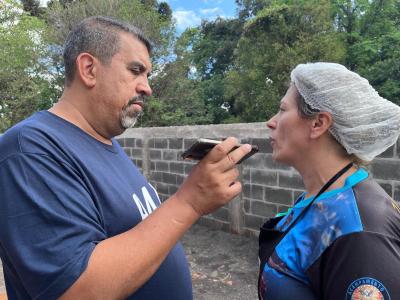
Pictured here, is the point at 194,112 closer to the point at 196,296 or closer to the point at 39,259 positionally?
the point at 196,296

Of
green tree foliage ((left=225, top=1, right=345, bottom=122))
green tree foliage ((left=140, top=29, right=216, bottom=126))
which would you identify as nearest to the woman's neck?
green tree foliage ((left=140, top=29, right=216, bottom=126))

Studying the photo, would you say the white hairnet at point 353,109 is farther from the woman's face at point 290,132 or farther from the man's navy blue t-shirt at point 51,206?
the man's navy blue t-shirt at point 51,206

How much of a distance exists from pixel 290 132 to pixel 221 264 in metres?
3.36

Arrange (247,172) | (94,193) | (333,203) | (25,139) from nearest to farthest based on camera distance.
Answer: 1. (25,139)
2. (94,193)
3. (333,203)
4. (247,172)

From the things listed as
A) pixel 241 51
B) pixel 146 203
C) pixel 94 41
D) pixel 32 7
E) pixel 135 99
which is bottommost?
pixel 146 203

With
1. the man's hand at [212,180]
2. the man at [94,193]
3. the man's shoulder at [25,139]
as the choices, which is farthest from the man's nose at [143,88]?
the man's hand at [212,180]

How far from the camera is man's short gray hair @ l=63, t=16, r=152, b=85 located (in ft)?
5.70

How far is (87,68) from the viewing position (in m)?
1.72

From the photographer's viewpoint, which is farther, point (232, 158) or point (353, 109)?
point (353, 109)

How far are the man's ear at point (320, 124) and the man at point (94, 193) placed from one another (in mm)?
543

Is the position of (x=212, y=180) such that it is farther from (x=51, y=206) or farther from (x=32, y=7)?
(x=32, y=7)

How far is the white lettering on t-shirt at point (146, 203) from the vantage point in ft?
5.48

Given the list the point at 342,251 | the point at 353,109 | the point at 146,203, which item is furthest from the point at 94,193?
the point at 353,109

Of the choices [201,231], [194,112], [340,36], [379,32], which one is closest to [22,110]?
[194,112]
